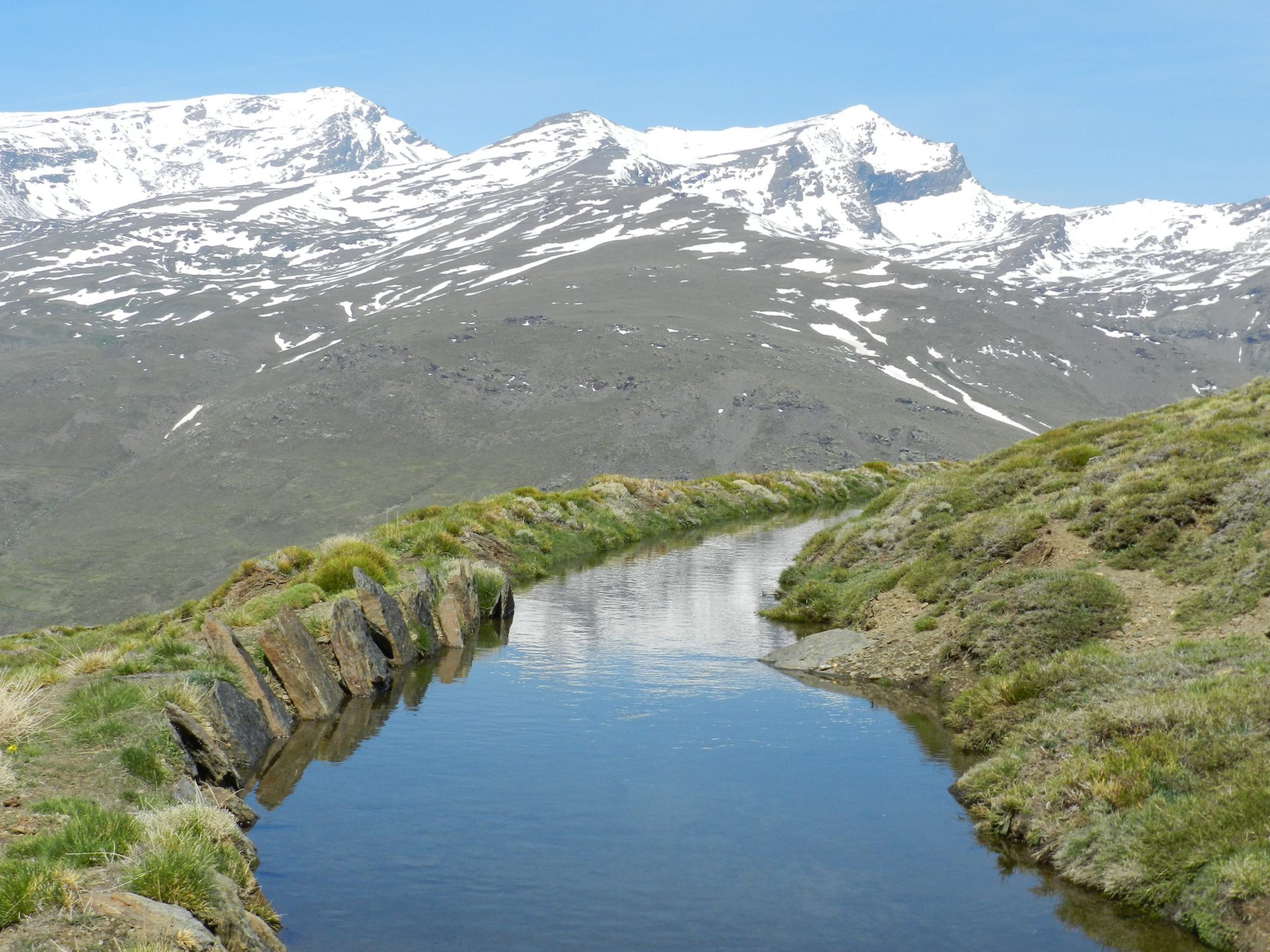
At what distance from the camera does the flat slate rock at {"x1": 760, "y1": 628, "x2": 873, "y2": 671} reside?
2166 centimetres

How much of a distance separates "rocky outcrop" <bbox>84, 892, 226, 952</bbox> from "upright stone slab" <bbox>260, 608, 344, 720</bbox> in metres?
9.11

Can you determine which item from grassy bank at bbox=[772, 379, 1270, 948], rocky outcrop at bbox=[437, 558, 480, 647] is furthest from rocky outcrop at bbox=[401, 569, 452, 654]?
grassy bank at bbox=[772, 379, 1270, 948]

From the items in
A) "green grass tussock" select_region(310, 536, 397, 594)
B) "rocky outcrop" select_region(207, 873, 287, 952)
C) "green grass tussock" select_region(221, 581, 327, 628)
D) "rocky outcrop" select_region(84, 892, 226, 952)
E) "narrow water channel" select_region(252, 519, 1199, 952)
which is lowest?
"narrow water channel" select_region(252, 519, 1199, 952)

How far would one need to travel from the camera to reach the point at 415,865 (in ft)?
39.8

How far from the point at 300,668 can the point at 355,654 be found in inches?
59.9

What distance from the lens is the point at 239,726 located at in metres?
16.1

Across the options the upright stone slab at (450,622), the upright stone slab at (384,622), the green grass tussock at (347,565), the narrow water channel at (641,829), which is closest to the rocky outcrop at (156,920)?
the narrow water channel at (641,829)

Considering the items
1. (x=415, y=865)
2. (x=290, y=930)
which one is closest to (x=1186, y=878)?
(x=415, y=865)

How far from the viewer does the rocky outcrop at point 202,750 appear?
14164 mm

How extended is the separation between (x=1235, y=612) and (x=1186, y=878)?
8126 millimetres

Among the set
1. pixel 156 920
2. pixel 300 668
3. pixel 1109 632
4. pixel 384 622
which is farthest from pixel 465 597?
pixel 156 920

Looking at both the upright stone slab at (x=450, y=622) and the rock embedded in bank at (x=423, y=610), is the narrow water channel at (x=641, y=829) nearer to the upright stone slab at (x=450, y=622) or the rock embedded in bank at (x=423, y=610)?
the rock embedded in bank at (x=423, y=610)

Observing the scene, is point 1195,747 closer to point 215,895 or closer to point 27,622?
point 215,895

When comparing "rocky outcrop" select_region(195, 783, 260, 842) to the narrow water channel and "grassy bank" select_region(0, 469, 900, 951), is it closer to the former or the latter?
the narrow water channel
